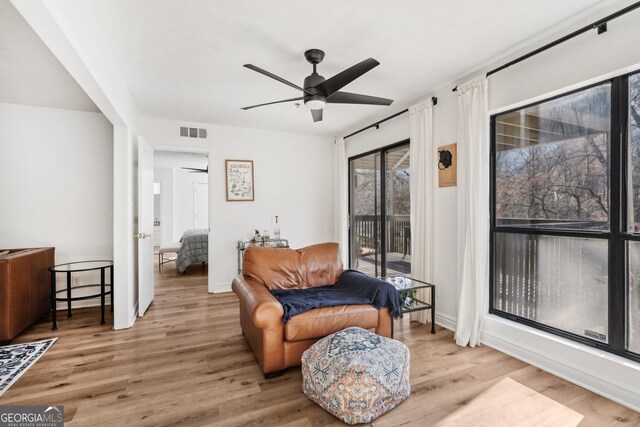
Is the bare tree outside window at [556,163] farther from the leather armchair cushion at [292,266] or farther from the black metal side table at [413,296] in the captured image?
the leather armchair cushion at [292,266]

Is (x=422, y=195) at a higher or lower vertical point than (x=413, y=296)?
higher

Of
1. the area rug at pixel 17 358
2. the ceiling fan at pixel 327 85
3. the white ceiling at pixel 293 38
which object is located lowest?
the area rug at pixel 17 358

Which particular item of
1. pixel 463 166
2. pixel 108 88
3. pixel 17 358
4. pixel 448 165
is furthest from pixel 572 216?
pixel 17 358

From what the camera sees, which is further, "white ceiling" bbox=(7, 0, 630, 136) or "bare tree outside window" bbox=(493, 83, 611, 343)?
"bare tree outside window" bbox=(493, 83, 611, 343)

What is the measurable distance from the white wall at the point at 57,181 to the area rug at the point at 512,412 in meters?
4.31

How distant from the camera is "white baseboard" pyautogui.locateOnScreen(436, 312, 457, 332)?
3.24m

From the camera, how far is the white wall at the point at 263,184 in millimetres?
4832

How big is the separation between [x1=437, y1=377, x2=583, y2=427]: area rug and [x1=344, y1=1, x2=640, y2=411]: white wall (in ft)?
1.30

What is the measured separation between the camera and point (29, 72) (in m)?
2.90

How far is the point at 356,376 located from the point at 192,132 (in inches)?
166

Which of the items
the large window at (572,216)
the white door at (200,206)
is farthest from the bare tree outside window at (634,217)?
the white door at (200,206)

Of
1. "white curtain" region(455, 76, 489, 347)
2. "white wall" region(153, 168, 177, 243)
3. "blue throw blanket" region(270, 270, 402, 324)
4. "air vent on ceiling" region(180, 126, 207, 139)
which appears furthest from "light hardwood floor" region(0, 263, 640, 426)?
"white wall" region(153, 168, 177, 243)

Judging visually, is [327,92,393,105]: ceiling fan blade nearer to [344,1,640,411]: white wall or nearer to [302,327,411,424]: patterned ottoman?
[344,1,640,411]: white wall

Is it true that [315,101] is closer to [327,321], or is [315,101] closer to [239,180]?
[327,321]
